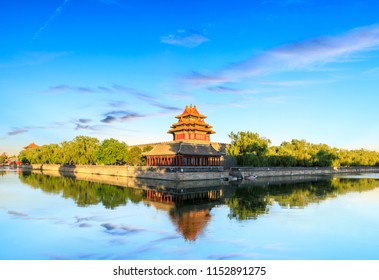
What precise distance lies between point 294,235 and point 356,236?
2.92 metres

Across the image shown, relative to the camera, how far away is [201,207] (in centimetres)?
2247

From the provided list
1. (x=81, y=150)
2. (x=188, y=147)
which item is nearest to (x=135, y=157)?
(x=188, y=147)

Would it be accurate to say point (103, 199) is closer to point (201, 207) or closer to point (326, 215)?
point (201, 207)

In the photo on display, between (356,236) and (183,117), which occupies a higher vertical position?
(183,117)

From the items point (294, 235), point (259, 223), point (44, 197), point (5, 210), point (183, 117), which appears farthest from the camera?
point (183, 117)

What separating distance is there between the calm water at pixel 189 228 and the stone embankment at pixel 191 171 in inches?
514

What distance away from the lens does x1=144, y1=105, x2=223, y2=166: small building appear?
42.7 metres

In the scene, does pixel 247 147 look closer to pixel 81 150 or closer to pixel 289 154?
pixel 289 154

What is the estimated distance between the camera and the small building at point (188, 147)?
42.7 m

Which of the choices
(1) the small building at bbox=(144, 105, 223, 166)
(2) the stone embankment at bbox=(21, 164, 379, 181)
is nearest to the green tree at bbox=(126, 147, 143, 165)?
(2) the stone embankment at bbox=(21, 164, 379, 181)

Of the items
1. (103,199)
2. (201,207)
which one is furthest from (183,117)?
(201,207)

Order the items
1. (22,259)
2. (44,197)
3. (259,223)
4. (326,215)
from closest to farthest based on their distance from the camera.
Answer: (22,259), (259,223), (326,215), (44,197)

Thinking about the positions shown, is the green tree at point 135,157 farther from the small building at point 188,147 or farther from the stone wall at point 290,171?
the stone wall at point 290,171

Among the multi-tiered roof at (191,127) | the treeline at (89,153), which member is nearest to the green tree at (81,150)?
the treeline at (89,153)
